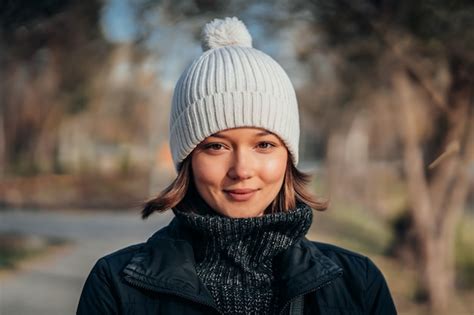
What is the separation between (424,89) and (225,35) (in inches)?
208

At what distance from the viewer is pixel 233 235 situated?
1469 mm

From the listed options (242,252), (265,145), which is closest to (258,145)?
(265,145)

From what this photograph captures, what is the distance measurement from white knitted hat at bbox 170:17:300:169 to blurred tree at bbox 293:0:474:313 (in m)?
3.52

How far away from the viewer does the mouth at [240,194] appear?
1.45 m

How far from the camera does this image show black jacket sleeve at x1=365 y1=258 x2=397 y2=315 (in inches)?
59.3

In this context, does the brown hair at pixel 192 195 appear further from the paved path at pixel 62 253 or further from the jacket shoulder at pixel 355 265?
the paved path at pixel 62 253

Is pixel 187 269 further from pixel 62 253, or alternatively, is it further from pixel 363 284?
pixel 62 253

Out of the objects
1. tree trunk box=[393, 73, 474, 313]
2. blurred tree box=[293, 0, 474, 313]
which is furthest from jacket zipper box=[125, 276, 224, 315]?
tree trunk box=[393, 73, 474, 313]

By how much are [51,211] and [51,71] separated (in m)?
4.33

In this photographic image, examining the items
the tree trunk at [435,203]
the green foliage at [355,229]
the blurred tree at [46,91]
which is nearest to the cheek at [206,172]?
the blurred tree at [46,91]

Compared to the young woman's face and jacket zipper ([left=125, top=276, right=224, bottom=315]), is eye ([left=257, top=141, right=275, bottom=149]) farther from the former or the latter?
jacket zipper ([left=125, top=276, right=224, bottom=315])

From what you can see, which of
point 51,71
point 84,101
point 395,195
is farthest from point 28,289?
point 395,195

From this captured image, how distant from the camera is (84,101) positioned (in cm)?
1173

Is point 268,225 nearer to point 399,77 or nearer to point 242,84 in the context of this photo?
point 242,84
